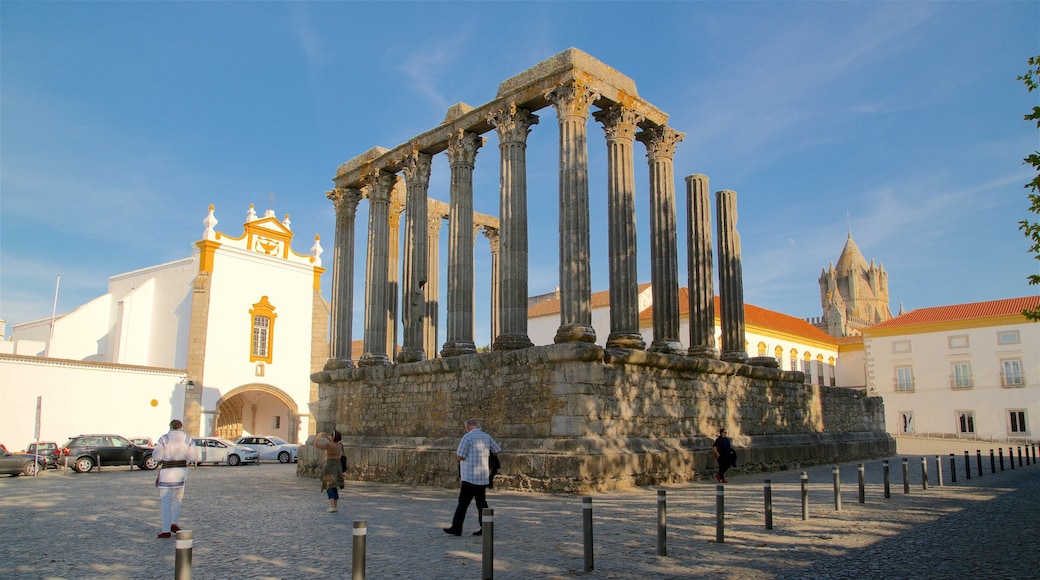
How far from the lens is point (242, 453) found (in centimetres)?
3006

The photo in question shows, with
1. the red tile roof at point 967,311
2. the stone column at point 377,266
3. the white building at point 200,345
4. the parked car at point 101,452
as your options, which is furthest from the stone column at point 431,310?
the red tile roof at point 967,311

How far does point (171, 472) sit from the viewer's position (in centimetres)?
953

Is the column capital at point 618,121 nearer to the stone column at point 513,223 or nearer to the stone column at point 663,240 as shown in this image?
the stone column at point 513,223

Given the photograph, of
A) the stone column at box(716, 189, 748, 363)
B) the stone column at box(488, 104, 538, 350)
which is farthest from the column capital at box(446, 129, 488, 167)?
the stone column at box(716, 189, 748, 363)

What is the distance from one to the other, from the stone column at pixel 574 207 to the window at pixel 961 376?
3980cm

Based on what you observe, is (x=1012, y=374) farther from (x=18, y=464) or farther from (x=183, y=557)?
(x=183, y=557)

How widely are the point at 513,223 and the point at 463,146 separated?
10.4 ft

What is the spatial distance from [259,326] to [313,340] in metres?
3.28

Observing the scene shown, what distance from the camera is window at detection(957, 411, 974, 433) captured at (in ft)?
149

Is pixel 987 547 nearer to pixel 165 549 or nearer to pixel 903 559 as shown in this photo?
pixel 903 559

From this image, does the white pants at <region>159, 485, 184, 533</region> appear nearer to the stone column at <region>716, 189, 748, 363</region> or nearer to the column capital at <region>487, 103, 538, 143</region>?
the column capital at <region>487, 103, 538, 143</region>

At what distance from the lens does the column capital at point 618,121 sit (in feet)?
55.6

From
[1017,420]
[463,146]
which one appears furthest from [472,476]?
[1017,420]

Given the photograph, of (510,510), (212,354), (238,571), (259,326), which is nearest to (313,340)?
(259,326)
